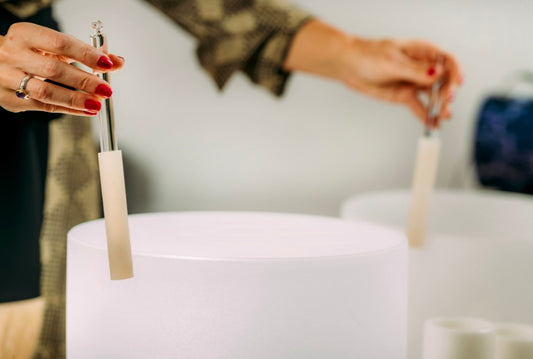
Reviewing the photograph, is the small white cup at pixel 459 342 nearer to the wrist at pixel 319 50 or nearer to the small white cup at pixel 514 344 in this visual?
the small white cup at pixel 514 344

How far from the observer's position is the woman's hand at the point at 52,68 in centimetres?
34

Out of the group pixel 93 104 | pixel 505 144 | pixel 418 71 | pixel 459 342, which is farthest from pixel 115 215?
pixel 505 144

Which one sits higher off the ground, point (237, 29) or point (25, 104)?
point (237, 29)

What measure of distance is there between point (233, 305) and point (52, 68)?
16 centimetres

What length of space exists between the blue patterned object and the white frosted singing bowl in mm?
692

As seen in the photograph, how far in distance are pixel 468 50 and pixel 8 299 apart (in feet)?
2.45

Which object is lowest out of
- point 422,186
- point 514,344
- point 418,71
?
point 514,344

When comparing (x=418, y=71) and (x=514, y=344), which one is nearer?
(x=514, y=344)

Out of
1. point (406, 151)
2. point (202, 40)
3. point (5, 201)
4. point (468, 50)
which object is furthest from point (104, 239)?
point (468, 50)

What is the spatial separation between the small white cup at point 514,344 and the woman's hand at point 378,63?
27 cm

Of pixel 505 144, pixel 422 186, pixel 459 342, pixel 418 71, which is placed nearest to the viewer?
pixel 459 342

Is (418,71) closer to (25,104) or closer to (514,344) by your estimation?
(514,344)

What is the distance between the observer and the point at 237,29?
78 centimetres

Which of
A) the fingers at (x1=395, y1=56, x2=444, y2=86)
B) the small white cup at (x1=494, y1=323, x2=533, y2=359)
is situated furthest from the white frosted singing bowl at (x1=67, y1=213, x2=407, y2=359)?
the fingers at (x1=395, y1=56, x2=444, y2=86)
